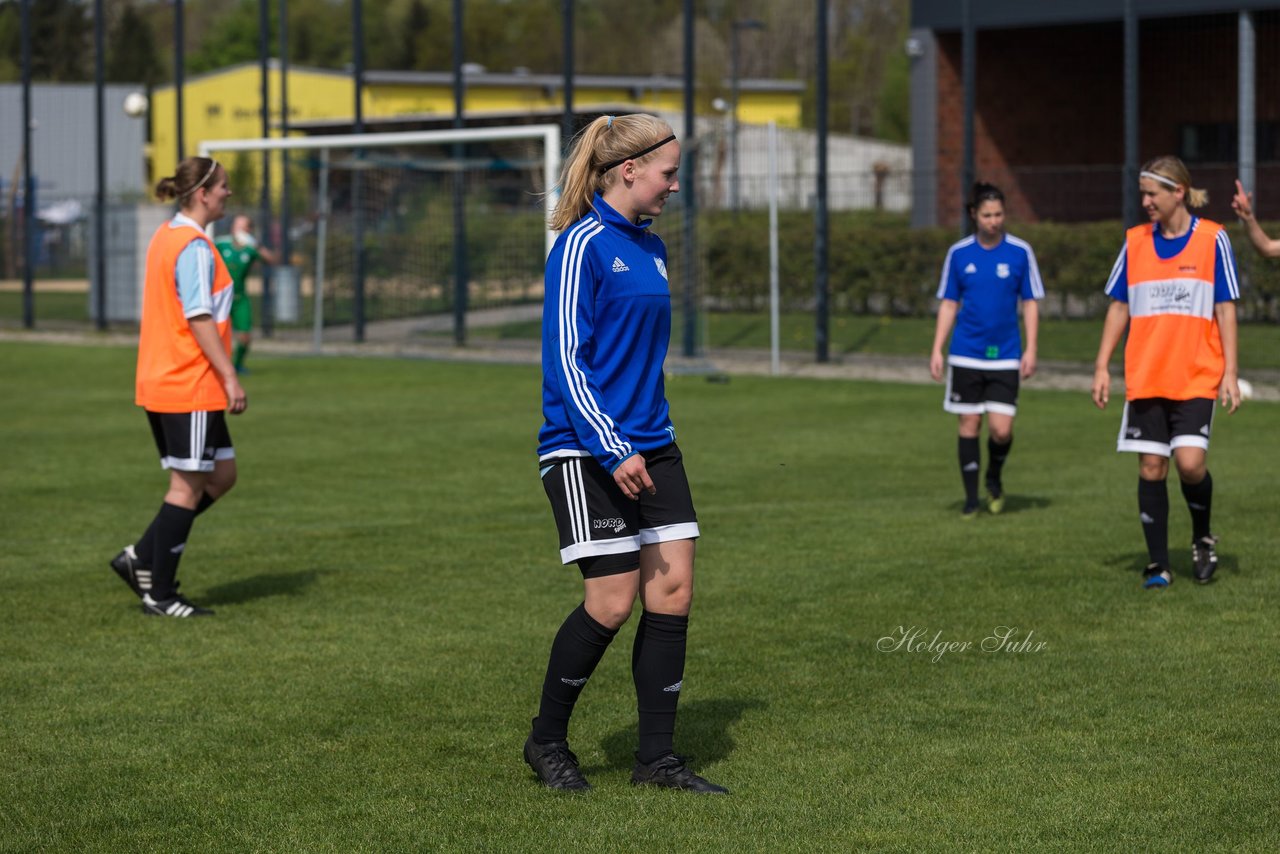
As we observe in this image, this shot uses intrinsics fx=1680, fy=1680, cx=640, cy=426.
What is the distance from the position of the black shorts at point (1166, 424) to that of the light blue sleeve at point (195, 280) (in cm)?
412

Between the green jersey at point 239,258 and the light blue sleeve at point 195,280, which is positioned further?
the green jersey at point 239,258

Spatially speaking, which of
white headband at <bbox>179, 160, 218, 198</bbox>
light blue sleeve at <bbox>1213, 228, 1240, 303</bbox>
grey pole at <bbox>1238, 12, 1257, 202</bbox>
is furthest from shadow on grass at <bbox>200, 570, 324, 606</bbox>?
grey pole at <bbox>1238, 12, 1257, 202</bbox>

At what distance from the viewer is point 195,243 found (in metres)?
7.32

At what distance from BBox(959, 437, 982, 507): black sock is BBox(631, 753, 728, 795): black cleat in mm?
5439

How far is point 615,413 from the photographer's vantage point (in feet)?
15.4

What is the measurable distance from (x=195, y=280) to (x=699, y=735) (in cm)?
324

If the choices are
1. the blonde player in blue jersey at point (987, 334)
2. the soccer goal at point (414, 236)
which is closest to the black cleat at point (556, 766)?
the blonde player in blue jersey at point (987, 334)

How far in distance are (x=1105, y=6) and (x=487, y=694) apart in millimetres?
21970

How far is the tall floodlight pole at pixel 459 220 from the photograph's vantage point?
23.5m

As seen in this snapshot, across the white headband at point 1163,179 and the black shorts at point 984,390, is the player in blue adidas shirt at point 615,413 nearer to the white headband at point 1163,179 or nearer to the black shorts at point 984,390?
the white headband at point 1163,179

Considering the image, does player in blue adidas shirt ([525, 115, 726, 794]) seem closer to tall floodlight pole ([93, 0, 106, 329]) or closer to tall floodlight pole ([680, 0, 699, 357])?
tall floodlight pole ([680, 0, 699, 357])

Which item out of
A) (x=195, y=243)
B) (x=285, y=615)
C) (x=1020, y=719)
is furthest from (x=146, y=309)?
(x=1020, y=719)

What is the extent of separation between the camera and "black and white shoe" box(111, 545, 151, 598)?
7.52 meters

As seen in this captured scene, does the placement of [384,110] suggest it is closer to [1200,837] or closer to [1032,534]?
[1032,534]
